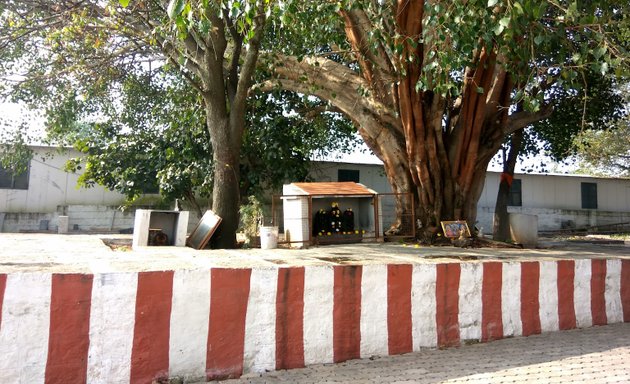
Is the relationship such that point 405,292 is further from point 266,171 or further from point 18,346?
point 266,171

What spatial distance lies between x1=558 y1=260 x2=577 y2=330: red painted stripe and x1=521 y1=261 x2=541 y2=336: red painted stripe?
0.38m

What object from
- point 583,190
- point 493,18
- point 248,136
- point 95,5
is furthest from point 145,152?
point 583,190

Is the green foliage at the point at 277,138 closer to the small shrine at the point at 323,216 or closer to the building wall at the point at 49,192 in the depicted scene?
the small shrine at the point at 323,216

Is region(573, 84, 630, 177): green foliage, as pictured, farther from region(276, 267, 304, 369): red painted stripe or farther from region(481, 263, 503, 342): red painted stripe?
region(276, 267, 304, 369): red painted stripe

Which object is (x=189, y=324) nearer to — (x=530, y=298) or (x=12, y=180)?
(x=530, y=298)

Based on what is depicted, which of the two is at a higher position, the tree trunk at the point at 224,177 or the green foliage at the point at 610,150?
the green foliage at the point at 610,150

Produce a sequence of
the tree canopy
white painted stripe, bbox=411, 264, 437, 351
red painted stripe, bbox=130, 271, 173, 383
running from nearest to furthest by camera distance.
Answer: red painted stripe, bbox=130, 271, 173, 383, white painted stripe, bbox=411, 264, 437, 351, the tree canopy

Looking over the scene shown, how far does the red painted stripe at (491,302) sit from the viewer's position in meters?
4.87

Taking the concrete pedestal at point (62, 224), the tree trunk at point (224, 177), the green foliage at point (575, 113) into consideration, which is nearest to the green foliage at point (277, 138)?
the tree trunk at point (224, 177)

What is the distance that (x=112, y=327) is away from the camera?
130 inches

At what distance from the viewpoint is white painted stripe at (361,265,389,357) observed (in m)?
4.24

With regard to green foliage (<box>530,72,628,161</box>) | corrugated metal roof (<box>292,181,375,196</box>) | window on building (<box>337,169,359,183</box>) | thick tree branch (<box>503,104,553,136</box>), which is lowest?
corrugated metal roof (<box>292,181,375,196</box>)

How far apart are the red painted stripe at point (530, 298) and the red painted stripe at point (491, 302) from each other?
0.34 m

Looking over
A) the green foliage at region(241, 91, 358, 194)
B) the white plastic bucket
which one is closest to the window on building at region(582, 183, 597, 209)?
the green foliage at region(241, 91, 358, 194)
